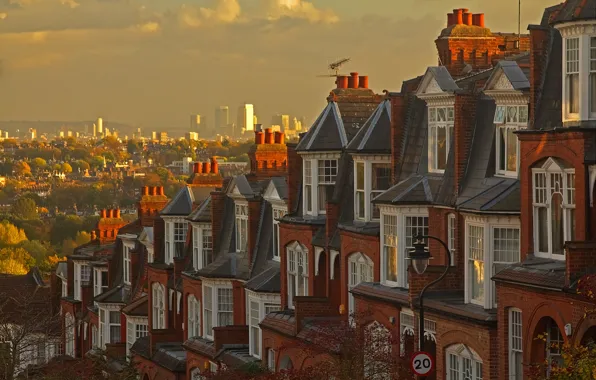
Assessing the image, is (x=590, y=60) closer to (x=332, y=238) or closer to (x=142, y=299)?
(x=332, y=238)

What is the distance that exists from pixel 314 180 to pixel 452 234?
10.9 m

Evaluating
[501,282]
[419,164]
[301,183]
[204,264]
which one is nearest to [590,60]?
[501,282]

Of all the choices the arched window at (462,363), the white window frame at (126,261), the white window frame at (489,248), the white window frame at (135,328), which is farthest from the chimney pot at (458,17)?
the white window frame at (126,261)

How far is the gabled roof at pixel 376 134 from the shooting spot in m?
51.8

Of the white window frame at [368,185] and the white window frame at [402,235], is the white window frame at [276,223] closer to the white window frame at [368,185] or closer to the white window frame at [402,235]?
the white window frame at [368,185]

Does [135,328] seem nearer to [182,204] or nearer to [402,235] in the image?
[182,204]

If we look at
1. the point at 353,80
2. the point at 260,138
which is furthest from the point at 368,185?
the point at 260,138

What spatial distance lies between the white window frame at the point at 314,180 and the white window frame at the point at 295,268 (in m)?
1.23

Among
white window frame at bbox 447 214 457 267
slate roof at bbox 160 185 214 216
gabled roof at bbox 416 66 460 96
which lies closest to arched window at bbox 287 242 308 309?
gabled roof at bbox 416 66 460 96

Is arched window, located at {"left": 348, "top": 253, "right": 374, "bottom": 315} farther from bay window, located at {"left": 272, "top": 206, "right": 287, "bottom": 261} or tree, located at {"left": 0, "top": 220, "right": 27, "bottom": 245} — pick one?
tree, located at {"left": 0, "top": 220, "right": 27, "bottom": 245}

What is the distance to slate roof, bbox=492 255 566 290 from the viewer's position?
37438 millimetres

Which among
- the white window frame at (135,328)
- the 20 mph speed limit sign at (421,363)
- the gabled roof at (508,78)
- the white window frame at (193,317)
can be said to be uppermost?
the gabled roof at (508,78)

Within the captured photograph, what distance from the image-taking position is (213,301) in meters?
64.8

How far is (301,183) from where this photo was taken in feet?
191
